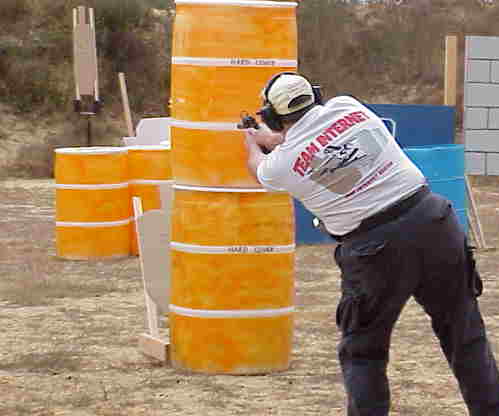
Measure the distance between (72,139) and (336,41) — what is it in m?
8.77

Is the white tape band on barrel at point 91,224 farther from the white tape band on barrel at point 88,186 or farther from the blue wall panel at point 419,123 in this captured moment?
the blue wall panel at point 419,123

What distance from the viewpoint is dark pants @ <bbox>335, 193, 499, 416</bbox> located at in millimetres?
4562

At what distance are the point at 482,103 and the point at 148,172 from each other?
5.17m

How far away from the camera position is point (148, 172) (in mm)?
11094

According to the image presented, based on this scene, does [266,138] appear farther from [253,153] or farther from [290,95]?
[290,95]

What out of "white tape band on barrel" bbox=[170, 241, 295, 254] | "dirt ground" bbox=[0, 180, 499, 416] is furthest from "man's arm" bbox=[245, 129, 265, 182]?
"dirt ground" bbox=[0, 180, 499, 416]

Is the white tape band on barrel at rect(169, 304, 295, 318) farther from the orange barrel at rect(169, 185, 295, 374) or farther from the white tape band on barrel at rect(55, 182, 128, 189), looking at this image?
the white tape band on barrel at rect(55, 182, 128, 189)

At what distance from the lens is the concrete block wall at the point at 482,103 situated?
47.6ft

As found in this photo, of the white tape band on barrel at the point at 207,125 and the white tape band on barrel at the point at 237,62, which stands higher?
the white tape band on barrel at the point at 237,62

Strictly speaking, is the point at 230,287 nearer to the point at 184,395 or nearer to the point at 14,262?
the point at 184,395

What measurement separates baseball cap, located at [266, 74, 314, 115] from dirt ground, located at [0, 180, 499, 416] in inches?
65.9

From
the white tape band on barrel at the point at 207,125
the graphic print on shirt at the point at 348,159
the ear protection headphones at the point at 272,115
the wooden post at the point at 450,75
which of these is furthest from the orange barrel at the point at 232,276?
the wooden post at the point at 450,75

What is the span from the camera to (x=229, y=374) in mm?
6508

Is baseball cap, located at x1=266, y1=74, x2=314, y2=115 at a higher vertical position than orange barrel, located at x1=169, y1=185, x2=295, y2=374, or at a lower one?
higher
